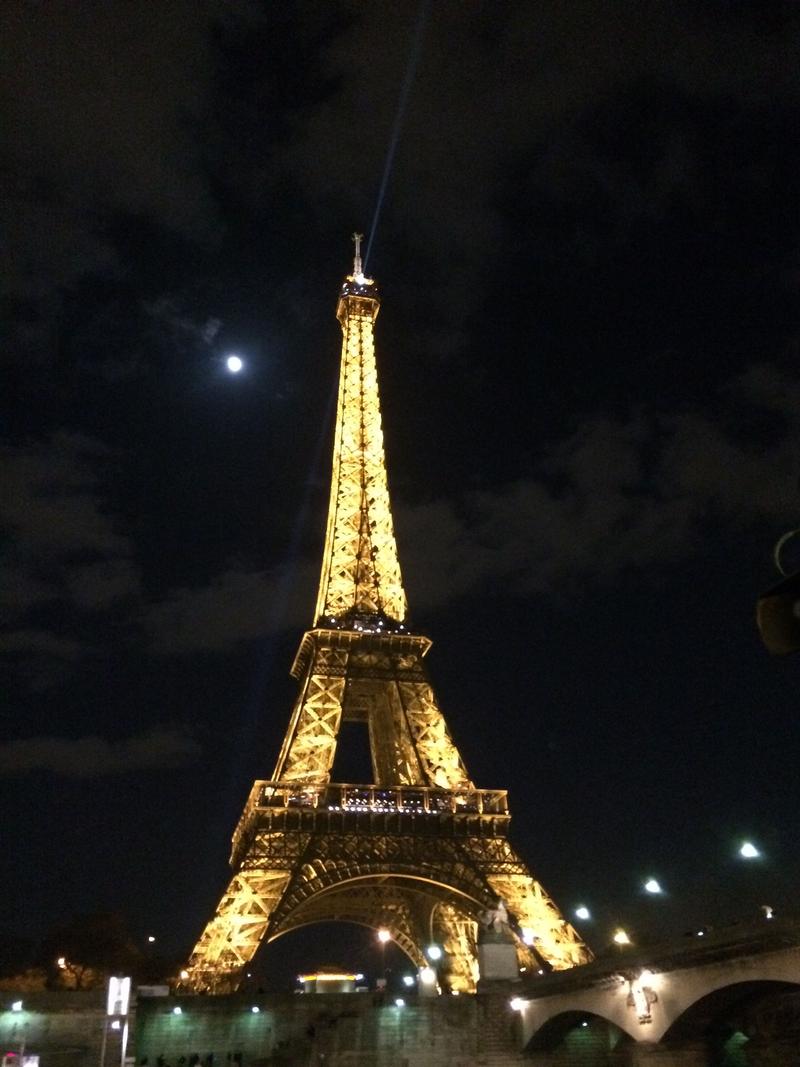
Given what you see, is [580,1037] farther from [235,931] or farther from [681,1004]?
[235,931]

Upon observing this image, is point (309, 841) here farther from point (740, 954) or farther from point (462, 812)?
point (740, 954)

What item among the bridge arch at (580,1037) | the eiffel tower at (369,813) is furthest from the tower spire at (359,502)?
the bridge arch at (580,1037)

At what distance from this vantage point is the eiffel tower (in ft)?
121

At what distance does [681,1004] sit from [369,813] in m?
18.8

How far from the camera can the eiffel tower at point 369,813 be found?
121 ft

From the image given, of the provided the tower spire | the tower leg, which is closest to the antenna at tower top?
the tower spire

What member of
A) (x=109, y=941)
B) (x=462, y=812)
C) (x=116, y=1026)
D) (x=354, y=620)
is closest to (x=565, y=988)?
(x=462, y=812)

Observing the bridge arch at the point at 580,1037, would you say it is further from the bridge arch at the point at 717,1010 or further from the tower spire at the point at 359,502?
the tower spire at the point at 359,502

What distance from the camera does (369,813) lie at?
4016 centimetres

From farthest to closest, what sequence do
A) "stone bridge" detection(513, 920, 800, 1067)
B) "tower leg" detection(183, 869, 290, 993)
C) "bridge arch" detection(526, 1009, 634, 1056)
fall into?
"tower leg" detection(183, 869, 290, 993), "bridge arch" detection(526, 1009, 634, 1056), "stone bridge" detection(513, 920, 800, 1067)

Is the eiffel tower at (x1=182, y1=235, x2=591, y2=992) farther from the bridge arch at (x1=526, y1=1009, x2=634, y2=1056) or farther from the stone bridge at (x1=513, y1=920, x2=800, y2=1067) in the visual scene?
the stone bridge at (x1=513, y1=920, x2=800, y2=1067)

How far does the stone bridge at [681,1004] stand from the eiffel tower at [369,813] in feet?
11.1

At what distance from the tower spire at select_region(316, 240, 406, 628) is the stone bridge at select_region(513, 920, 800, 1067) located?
23.1 metres

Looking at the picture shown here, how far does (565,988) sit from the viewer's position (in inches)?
1137
